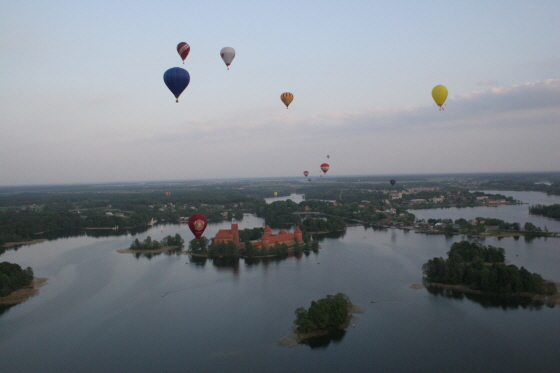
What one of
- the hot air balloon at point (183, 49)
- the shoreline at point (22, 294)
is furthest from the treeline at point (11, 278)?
the hot air balloon at point (183, 49)

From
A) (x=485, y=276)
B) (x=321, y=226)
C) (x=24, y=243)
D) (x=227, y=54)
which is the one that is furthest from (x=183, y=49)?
(x=24, y=243)

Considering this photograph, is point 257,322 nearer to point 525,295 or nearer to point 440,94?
point 525,295

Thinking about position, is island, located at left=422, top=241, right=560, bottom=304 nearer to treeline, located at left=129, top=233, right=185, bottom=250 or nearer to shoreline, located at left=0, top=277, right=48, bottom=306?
treeline, located at left=129, top=233, right=185, bottom=250

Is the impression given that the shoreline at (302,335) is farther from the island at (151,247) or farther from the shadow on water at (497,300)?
the island at (151,247)

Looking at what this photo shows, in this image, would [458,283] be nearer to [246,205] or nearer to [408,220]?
[408,220]

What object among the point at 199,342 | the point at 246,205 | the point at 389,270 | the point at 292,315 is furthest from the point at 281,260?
the point at 246,205
